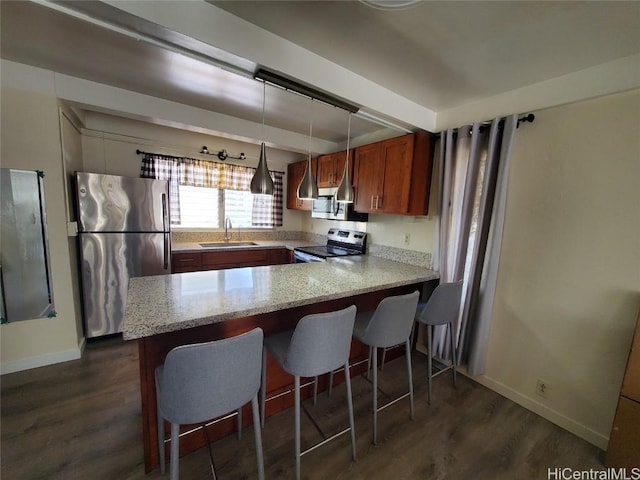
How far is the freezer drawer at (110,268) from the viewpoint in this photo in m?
2.60

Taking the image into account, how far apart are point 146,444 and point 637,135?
335 cm

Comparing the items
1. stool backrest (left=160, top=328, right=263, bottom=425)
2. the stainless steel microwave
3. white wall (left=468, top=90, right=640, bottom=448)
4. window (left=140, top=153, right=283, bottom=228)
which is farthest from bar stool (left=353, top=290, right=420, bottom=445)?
window (left=140, top=153, right=283, bottom=228)

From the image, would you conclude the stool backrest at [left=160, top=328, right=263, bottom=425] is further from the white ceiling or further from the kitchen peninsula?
the white ceiling

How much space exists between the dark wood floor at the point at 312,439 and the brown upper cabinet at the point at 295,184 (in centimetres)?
262

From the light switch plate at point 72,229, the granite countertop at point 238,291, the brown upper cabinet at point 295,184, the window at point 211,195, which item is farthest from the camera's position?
the brown upper cabinet at point 295,184

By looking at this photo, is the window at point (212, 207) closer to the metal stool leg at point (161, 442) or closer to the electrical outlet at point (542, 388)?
the metal stool leg at point (161, 442)

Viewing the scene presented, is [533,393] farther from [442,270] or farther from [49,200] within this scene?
[49,200]

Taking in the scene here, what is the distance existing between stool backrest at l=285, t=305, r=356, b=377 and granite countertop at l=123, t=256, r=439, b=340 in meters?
0.24

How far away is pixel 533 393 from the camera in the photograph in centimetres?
200

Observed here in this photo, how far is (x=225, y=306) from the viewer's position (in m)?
1.38

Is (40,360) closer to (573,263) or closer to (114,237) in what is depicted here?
(114,237)

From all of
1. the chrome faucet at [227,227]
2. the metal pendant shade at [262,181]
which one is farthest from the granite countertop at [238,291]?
the chrome faucet at [227,227]

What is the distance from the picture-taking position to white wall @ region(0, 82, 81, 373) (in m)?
2.01

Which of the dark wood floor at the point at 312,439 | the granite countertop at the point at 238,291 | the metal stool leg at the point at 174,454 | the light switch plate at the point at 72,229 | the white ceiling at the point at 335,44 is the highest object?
the white ceiling at the point at 335,44
